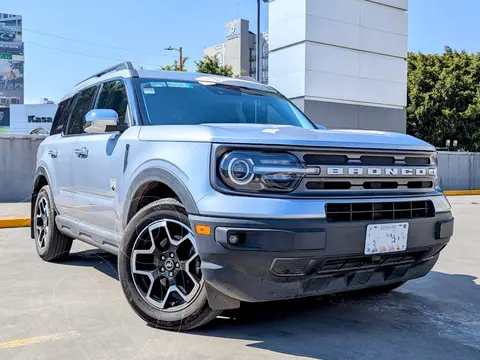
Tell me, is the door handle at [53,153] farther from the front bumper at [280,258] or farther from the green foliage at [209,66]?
the green foliage at [209,66]

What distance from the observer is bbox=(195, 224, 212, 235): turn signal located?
2870 mm

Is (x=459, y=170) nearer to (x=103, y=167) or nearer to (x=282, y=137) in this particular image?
(x=103, y=167)

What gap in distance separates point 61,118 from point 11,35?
10565 cm

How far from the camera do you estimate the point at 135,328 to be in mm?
3463

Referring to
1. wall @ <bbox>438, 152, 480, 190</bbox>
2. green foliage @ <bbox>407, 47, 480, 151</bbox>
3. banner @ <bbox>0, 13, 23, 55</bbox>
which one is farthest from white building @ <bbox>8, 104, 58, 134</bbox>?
wall @ <bbox>438, 152, 480, 190</bbox>

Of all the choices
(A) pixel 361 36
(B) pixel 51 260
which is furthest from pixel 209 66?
(B) pixel 51 260

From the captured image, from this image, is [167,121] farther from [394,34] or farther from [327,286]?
[394,34]

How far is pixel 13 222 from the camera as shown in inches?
365

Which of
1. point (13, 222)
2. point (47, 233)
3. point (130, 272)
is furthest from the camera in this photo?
point (13, 222)

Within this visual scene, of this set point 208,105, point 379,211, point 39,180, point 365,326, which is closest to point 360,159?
point 379,211

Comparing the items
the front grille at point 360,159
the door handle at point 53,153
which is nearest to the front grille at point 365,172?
the front grille at point 360,159

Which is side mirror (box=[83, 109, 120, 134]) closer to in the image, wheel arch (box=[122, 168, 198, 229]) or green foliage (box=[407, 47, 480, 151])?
wheel arch (box=[122, 168, 198, 229])

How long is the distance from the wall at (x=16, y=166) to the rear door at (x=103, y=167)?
959 cm

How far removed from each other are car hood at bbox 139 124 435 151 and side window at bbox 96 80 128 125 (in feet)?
2.26
